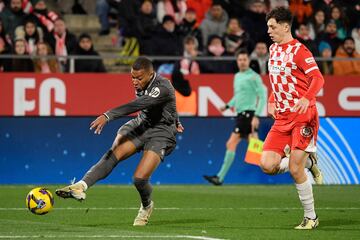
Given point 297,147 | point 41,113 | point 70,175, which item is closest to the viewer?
point 297,147

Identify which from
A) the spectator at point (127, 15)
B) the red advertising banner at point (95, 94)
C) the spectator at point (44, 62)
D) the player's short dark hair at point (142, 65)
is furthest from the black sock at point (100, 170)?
the spectator at point (127, 15)

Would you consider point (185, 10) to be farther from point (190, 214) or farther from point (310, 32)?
point (190, 214)

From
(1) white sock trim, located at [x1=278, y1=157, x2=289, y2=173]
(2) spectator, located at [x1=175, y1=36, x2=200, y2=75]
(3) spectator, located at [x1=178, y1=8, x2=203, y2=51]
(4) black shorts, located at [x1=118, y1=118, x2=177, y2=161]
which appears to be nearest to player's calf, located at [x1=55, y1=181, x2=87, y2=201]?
(4) black shorts, located at [x1=118, y1=118, x2=177, y2=161]

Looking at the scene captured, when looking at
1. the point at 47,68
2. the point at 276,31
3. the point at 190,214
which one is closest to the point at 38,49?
the point at 47,68

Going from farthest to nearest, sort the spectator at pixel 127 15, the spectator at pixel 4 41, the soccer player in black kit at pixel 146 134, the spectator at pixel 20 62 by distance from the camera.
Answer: the spectator at pixel 127 15 < the spectator at pixel 4 41 < the spectator at pixel 20 62 < the soccer player in black kit at pixel 146 134

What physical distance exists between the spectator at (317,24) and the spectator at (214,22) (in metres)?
2.09

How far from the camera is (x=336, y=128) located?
64.4ft

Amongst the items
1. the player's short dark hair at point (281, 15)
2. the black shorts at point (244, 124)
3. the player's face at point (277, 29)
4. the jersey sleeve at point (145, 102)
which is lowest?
the black shorts at point (244, 124)

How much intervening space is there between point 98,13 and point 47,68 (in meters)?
3.25

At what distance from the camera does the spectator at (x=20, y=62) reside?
21.2 m

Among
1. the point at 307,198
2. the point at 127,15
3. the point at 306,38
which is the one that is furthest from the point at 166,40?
the point at 307,198

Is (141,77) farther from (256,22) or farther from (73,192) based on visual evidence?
(256,22)

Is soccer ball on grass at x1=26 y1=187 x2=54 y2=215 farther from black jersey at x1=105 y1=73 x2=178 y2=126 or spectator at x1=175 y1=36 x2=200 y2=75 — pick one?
spectator at x1=175 y1=36 x2=200 y2=75

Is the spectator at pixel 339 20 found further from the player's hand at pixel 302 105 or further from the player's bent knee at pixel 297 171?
the player's hand at pixel 302 105
